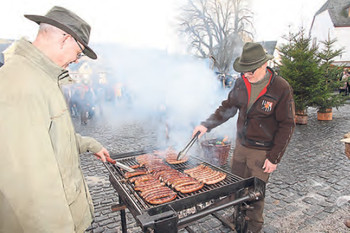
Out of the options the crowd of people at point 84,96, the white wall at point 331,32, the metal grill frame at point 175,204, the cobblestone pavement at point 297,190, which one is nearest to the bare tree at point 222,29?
the white wall at point 331,32

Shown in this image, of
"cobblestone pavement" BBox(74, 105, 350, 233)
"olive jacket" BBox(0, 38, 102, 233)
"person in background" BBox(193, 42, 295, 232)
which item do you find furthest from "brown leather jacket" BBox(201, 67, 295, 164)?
"olive jacket" BBox(0, 38, 102, 233)

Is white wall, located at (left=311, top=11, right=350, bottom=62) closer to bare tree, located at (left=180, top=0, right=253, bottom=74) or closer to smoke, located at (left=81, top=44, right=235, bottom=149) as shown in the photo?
bare tree, located at (left=180, top=0, right=253, bottom=74)

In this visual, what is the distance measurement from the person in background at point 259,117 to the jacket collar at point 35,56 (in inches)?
79.8

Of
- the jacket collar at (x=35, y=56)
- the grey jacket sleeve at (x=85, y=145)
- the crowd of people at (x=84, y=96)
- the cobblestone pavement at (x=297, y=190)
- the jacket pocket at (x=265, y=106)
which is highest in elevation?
the jacket collar at (x=35, y=56)

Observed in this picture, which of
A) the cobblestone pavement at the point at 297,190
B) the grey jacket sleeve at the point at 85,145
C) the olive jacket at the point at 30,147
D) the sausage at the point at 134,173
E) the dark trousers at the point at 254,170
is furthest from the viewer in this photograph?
the cobblestone pavement at the point at 297,190

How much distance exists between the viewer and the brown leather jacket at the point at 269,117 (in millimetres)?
2744

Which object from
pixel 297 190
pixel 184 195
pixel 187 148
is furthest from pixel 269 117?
pixel 297 190

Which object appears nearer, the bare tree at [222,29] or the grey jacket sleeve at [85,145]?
the grey jacket sleeve at [85,145]

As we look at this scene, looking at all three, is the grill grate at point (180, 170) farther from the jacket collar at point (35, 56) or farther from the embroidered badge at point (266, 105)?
the jacket collar at point (35, 56)

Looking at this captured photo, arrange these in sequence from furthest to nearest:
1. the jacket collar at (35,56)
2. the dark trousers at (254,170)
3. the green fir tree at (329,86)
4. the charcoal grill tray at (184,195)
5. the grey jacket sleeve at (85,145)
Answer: the green fir tree at (329,86) → the dark trousers at (254,170) → the grey jacket sleeve at (85,145) → the charcoal grill tray at (184,195) → the jacket collar at (35,56)

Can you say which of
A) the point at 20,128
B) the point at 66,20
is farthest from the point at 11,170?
the point at 66,20

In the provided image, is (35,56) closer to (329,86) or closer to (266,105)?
(266,105)

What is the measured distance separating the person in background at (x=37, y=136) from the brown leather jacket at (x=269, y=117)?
2.17m

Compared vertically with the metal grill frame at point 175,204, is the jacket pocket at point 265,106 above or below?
above
